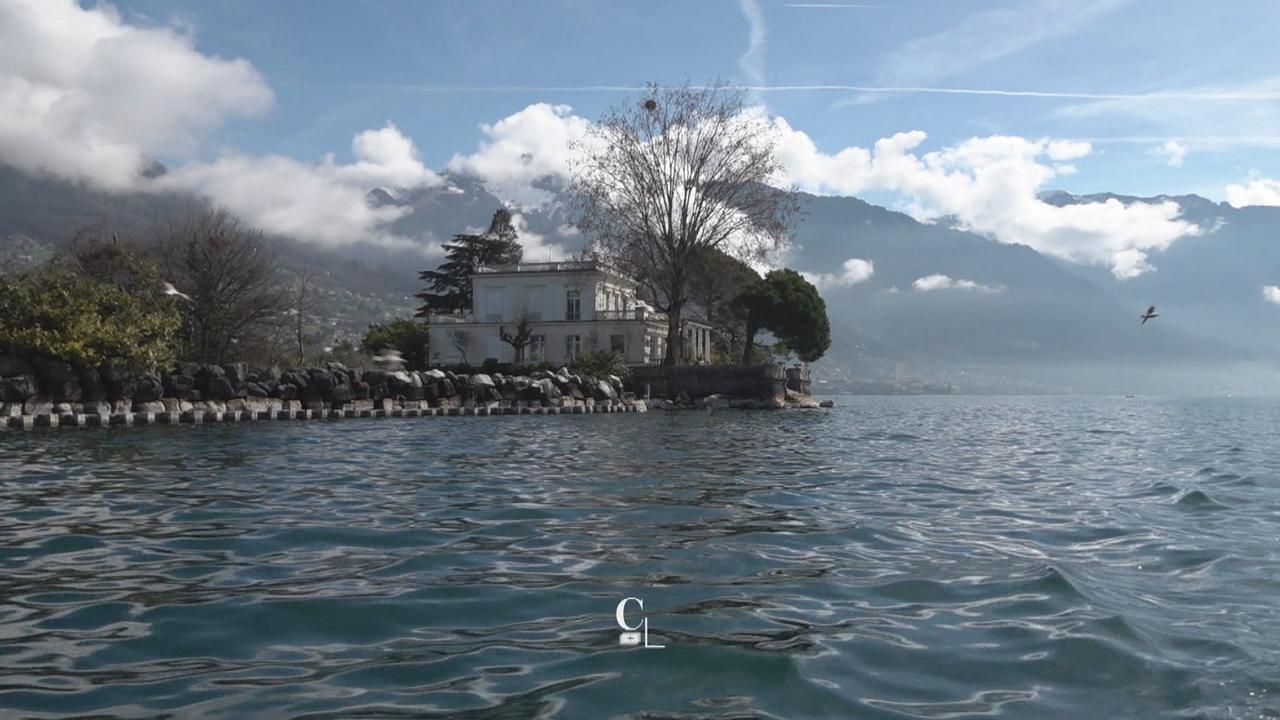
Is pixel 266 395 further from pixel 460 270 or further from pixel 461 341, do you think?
pixel 460 270

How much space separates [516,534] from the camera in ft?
21.5

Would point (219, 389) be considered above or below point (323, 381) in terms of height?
below

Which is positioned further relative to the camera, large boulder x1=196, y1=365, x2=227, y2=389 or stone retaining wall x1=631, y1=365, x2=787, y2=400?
stone retaining wall x1=631, y1=365, x2=787, y2=400

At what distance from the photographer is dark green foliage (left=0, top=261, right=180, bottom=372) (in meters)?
20.5

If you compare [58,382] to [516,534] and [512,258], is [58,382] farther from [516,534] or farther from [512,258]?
[512,258]

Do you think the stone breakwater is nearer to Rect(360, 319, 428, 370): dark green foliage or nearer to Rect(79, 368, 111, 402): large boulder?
Rect(79, 368, 111, 402): large boulder

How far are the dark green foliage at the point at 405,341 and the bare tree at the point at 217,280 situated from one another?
23630 millimetres

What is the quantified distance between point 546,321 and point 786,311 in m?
16.8

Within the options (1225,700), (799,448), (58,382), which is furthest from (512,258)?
(1225,700)

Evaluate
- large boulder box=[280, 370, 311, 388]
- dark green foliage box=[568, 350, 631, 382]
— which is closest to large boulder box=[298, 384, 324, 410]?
large boulder box=[280, 370, 311, 388]

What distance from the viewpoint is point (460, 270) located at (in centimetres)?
6881

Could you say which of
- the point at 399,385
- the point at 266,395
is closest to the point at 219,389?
the point at 266,395

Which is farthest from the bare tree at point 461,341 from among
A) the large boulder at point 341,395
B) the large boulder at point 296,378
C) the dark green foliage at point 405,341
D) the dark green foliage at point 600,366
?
the large boulder at point 296,378

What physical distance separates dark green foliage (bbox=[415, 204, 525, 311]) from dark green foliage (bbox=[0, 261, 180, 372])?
44.0 meters
